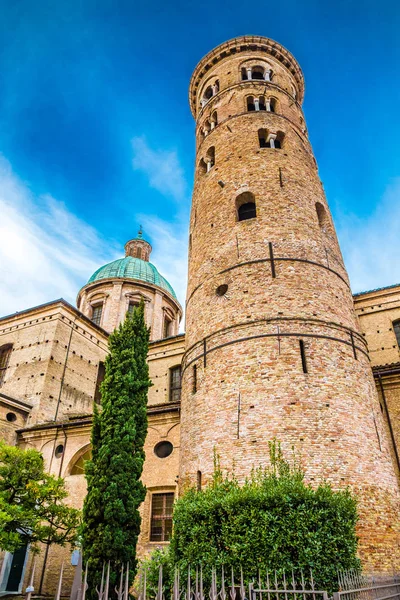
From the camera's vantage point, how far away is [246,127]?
16.1m

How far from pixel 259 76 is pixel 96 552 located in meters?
18.6

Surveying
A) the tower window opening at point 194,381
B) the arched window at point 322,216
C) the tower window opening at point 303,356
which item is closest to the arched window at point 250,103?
the arched window at point 322,216

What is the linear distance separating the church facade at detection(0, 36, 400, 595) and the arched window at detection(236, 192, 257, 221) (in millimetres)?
47

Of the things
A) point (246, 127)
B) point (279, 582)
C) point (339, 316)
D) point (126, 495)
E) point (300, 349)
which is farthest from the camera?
point (246, 127)

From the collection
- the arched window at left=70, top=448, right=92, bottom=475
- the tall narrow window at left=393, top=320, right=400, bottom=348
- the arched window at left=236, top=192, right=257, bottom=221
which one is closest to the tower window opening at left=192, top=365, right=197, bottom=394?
the arched window at left=236, top=192, right=257, bottom=221

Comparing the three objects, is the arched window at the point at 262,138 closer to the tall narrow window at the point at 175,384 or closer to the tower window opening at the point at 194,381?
the tower window opening at the point at 194,381

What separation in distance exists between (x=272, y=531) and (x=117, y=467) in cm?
379

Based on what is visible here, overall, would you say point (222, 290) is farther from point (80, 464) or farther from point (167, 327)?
point (167, 327)

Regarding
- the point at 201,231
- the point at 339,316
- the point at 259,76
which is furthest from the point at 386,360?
the point at 259,76

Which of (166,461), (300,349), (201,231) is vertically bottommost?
(166,461)

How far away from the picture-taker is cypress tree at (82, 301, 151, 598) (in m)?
9.24

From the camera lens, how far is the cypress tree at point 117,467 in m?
9.24

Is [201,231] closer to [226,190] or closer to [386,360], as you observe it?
[226,190]

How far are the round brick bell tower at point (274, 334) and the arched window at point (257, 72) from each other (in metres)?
3.33
